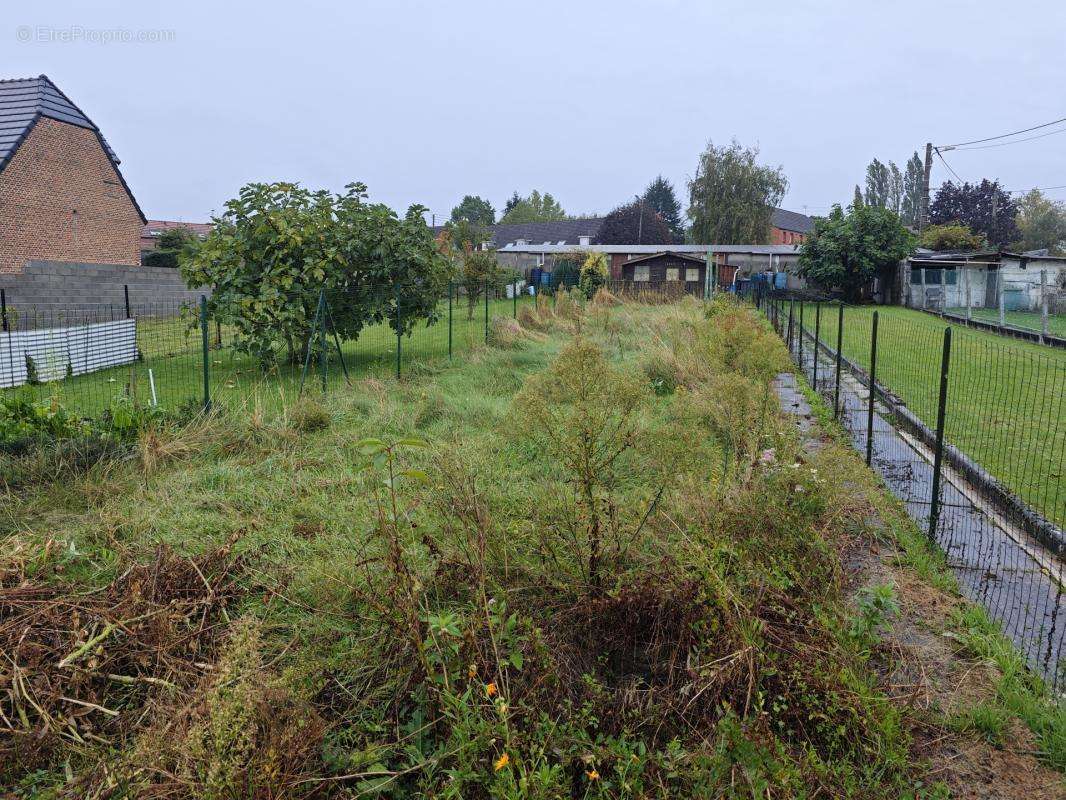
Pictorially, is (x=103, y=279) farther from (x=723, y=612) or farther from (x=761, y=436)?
(x=723, y=612)

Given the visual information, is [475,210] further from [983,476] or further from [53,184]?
[983,476]

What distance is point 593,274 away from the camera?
34656mm

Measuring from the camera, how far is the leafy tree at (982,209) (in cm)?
6109

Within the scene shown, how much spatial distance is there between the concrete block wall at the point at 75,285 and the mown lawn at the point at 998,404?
1415 cm

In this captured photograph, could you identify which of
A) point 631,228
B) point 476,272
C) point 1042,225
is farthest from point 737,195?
point 476,272

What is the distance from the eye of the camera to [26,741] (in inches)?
115

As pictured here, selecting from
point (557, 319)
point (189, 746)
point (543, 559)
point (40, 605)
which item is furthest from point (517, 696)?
point (557, 319)

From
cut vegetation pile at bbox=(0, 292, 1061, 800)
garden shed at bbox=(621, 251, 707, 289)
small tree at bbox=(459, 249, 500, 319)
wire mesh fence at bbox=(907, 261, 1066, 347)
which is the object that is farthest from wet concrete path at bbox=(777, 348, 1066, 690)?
garden shed at bbox=(621, 251, 707, 289)

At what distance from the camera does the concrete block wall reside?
54.9ft

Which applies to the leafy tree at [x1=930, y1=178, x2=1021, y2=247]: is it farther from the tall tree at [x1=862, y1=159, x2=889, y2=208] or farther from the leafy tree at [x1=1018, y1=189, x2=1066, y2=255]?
the tall tree at [x1=862, y1=159, x2=889, y2=208]

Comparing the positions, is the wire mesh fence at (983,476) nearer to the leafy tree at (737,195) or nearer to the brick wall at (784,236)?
the leafy tree at (737,195)

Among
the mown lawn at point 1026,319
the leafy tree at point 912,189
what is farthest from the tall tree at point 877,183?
the mown lawn at point 1026,319

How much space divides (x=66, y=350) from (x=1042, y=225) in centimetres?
6429

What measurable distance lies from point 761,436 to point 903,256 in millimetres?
31014
